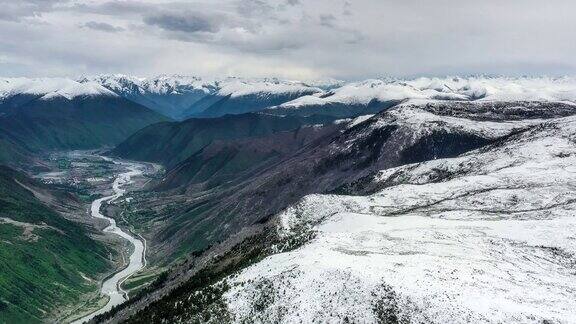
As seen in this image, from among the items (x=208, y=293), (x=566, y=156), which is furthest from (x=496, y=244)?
(x=566, y=156)

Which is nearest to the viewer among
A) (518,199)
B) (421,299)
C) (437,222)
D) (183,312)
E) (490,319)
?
(490,319)

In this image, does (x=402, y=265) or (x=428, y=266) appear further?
(x=402, y=265)

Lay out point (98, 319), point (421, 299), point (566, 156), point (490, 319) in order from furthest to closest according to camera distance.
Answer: point (566, 156), point (98, 319), point (421, 299), point (490, 319)

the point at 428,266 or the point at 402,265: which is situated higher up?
the point at 428,266

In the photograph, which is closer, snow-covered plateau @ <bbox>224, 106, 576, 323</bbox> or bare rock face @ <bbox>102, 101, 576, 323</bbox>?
snow-covered plateau @ <bbox>224, 106, 576, 323</bbox>

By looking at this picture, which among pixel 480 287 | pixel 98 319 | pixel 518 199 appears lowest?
pixel 98 319

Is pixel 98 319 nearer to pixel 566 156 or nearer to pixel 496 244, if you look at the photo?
pixel 496 244

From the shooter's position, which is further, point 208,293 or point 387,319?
point 208,293

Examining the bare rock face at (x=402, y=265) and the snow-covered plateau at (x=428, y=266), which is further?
the bare rock face at (x=402, y=265)
